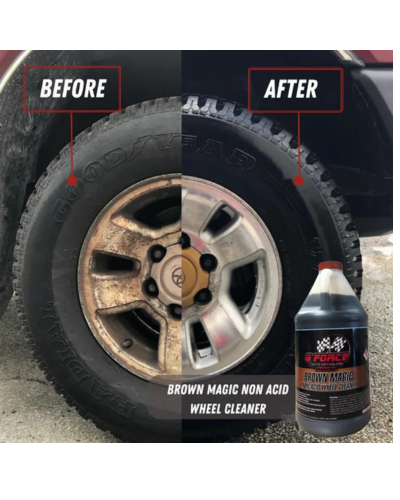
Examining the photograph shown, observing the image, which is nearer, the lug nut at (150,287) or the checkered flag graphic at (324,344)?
the checkered flag graphic at (324,344)

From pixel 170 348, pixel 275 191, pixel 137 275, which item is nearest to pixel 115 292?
pixel 137 275

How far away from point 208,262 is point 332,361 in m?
0.33

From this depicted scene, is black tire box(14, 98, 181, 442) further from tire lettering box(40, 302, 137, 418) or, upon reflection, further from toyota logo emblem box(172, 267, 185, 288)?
toyota logo emblem box(172, 267, 185, 288)

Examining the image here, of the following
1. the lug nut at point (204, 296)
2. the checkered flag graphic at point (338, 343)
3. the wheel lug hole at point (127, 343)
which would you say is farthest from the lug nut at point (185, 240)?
the checkered flag graphic at point (338, 343)

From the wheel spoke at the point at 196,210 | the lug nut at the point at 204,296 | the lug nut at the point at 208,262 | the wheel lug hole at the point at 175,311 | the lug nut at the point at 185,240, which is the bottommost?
the wheel lug hole at the point at 175,311

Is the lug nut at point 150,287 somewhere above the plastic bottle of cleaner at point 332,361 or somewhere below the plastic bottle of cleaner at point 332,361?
above

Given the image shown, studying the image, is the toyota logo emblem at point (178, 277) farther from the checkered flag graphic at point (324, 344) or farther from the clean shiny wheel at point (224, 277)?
the checkered flag graphic at point (324, 344)

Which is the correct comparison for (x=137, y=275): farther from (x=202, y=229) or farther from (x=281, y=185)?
(x=281, y=185)

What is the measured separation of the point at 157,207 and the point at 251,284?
0.92 feet

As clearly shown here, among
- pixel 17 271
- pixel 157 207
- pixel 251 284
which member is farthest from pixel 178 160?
pixel 17 271

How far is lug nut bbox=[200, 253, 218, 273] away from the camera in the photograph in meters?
0.95

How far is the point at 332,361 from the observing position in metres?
0.87

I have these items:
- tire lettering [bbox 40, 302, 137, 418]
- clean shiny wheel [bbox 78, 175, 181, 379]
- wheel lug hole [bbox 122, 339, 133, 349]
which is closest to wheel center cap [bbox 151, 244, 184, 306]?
clean shiny wheel [bbox 78, 175, 181, 379]

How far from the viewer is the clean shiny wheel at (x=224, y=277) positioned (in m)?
0.93
